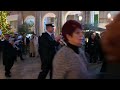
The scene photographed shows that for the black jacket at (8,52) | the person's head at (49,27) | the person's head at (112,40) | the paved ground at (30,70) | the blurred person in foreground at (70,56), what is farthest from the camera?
the black jacket at (8,52)

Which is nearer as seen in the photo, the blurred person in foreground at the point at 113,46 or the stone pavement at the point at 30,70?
the blurred person in foreground at the point at 113,46

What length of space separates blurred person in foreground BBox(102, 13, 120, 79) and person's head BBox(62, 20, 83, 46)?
30 centimetres

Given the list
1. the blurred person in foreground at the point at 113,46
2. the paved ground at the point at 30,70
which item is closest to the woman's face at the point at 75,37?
the paved ground at the point at 30,70

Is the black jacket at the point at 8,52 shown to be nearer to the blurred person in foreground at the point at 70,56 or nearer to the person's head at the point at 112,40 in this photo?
the blurred person in foreground at the point at 70,56

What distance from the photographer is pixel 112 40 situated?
3.61ft

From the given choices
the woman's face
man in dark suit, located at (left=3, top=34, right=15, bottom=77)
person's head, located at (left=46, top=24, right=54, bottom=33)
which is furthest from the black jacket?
the woman's face

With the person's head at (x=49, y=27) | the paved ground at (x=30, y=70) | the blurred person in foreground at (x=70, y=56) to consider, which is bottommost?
the paved ground at (x=30, y=70)

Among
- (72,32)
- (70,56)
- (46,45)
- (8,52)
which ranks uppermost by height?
(72,32)

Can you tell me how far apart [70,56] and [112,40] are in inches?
14.3

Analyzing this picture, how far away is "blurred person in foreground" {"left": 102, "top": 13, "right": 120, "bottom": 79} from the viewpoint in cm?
110

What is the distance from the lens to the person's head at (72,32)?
4.67 ft

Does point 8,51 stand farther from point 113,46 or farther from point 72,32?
point 113,46

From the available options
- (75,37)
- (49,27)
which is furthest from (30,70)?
(75,37)
